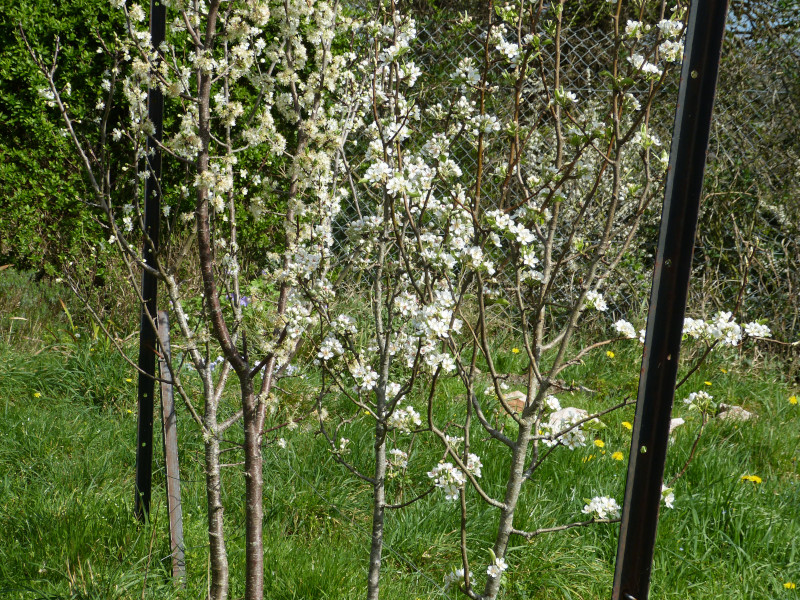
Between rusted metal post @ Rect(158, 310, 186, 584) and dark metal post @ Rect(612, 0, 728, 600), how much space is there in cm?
137

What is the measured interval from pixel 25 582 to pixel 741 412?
3580 mm

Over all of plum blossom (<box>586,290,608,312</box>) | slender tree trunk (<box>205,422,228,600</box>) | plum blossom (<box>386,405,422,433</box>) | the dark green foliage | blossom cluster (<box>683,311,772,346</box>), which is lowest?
slender tree trunk (<box>205,422,228,600</box>)

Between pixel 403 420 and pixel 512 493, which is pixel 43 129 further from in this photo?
pixel 512 493

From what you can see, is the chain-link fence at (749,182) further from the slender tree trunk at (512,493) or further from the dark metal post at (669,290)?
the dark metal post at (669,290)

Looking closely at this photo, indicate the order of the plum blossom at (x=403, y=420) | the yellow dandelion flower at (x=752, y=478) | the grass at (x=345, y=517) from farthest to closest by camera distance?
the yellow dandelion flower at (x=752, y=478)
the grass at (x=345, y=517)
the plum blossom at (x=403, y=420)

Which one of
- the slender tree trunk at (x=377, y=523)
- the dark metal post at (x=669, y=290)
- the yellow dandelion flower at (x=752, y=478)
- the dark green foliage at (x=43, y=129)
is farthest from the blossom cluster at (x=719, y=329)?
the dark green foliage at (x=43, y=129)

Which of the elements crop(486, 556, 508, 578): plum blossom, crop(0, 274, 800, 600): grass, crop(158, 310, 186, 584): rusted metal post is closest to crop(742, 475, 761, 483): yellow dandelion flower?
crop(0, 274, 800, 600): grass

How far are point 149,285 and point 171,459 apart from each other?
519 mm

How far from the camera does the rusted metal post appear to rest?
2146 millimetres

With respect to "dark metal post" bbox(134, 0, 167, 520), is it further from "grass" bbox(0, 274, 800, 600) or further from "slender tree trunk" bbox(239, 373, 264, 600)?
"slender tree trunk" bbox(239, 373, 264, 600)

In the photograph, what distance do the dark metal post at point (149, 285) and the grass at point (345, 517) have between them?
6.0 inches

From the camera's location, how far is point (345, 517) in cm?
275

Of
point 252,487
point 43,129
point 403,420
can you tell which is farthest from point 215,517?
point 43,129

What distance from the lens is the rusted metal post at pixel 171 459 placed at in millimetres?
2146
